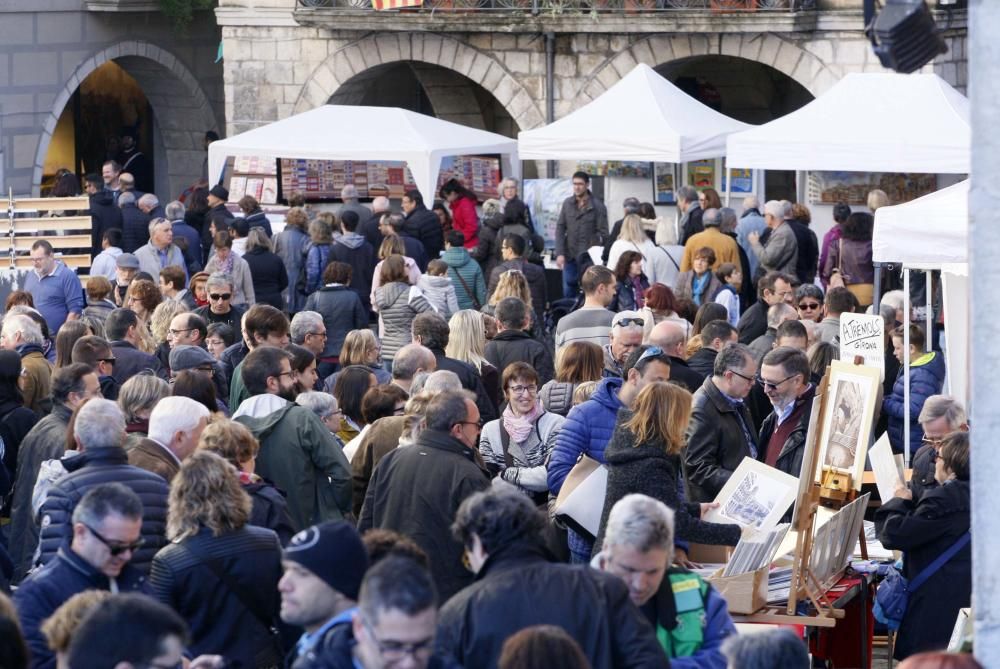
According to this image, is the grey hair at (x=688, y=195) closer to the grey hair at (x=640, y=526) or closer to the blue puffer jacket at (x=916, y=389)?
the blue puffer jacket at (x=916, y=389)

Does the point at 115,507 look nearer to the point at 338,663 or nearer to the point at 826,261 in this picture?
the point at 338,663

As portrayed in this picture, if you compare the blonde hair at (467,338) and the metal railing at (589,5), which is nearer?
the blonde hair at (467,338)

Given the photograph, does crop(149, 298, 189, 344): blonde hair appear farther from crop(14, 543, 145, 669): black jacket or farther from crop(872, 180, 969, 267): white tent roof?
crop(14, 543, 145, 669): black jacket

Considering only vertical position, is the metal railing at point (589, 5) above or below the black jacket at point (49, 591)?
above

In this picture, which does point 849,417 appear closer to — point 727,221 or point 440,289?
point 440,289

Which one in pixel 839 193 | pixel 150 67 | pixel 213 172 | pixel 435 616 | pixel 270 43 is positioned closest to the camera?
pixel 435 616

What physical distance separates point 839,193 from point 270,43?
782 cm

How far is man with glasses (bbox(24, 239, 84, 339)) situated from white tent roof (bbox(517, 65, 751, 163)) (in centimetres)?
484

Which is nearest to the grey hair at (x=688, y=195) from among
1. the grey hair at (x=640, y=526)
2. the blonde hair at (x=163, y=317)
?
the blonde hair at (x=163, y=317)

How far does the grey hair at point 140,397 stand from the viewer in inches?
273

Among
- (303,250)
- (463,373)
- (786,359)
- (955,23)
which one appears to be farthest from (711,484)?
(955,23)

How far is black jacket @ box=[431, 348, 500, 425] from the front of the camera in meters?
8.90

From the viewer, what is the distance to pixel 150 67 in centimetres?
2591

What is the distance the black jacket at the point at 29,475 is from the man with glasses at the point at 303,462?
77 cm
